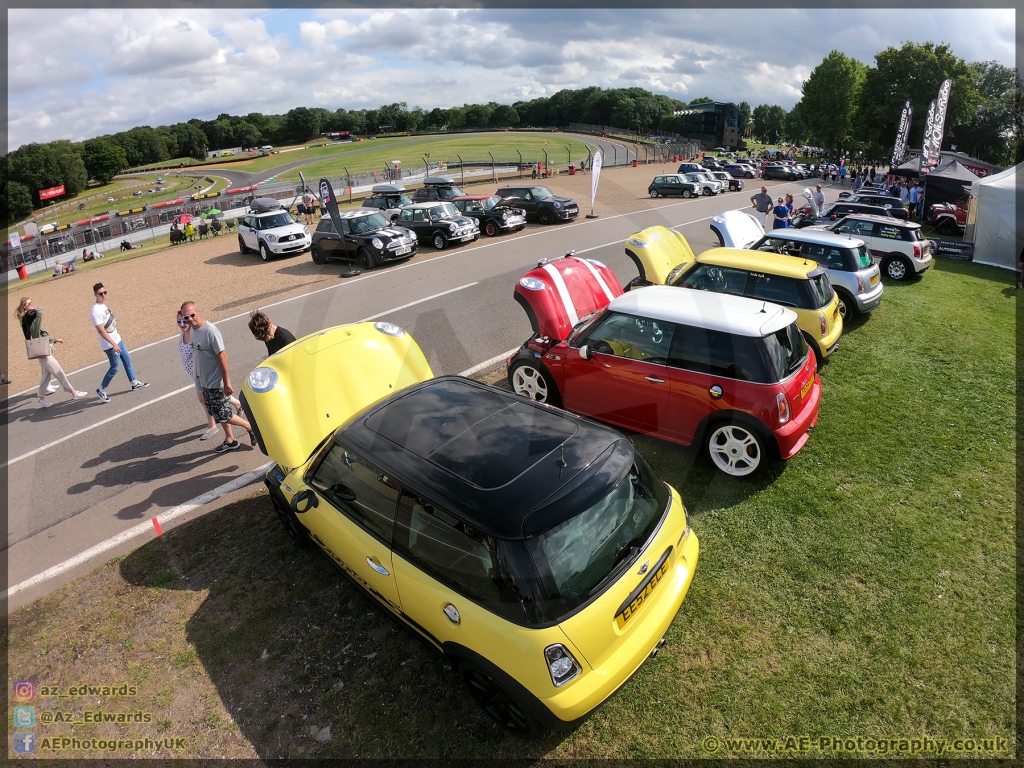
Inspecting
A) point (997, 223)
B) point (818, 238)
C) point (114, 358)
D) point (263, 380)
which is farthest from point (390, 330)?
point (997, 223)

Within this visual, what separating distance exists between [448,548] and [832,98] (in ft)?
244

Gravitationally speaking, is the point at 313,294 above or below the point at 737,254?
below

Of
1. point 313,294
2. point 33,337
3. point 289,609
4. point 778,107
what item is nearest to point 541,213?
point 313,294

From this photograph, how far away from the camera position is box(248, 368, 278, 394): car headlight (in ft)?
16.6

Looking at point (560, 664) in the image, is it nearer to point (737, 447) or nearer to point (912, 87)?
point (737, 447)

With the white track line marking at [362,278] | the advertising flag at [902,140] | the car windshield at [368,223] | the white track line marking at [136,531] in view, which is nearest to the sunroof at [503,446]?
the white track line marking at [136,531]

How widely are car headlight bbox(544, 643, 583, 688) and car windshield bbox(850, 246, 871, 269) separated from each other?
9.58 meters

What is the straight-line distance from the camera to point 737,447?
18.5 ft

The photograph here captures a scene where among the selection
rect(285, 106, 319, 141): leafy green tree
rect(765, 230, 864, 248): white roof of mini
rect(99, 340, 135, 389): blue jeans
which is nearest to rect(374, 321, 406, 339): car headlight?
rect(99, 340, 135, 389): blue jeans

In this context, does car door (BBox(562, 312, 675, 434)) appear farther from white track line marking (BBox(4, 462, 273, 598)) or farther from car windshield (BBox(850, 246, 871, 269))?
car windshield (BBox(850, 246, 871, 269))

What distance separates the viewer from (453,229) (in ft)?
59.5

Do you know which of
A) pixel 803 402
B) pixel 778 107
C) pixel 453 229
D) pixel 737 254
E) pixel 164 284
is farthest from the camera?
pixel 778 107

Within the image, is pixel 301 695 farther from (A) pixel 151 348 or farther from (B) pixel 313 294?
(B) pixel 313 294

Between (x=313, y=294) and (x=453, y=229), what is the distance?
19.5ft
